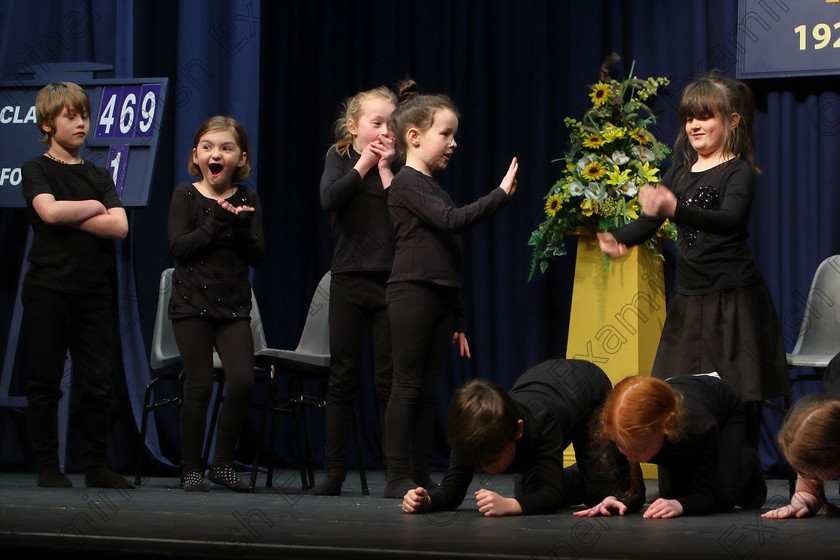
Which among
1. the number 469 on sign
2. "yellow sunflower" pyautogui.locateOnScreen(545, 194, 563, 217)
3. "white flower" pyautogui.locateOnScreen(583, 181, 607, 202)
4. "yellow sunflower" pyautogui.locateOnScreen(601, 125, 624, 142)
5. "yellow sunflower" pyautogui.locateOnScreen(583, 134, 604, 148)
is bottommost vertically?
"yellow sunflower" pyautogui.locateOnScreen(545, 194, 563, 217)

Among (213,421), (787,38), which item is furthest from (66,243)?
(787,38)

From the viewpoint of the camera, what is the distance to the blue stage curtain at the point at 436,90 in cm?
437

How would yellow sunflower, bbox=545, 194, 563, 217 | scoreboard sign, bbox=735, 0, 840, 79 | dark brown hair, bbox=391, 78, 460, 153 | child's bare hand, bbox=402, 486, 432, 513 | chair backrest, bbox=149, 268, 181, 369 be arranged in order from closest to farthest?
1. child's bare hand, bbox=402, 486, 432, 513
2. dark brown hair, bbox=391, 78, 460, 153
3. chair backrest, bbox=149, 268, 181, 369
4. yellow sunflower, bbox=545, 194, 563, 217
5. scoreboard sign, bbox=735, 0, 840, 79

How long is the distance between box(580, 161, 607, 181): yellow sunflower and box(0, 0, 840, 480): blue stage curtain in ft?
1.80

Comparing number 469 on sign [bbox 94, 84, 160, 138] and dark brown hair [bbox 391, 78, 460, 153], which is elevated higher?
number 469 on sign [bbox 94, 84, 160, 138]

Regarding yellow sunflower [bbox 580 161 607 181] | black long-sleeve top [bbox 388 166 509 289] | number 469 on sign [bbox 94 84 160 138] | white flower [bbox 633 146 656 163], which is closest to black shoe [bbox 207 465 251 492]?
black long-sleeve top [bbox 388 166 509 289]

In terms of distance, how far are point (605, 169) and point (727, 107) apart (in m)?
1.28

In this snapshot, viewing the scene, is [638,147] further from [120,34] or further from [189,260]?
[120,34]

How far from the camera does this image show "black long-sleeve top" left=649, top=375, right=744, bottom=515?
7.11ft

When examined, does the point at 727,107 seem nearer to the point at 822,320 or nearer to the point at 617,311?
the point at 822,320

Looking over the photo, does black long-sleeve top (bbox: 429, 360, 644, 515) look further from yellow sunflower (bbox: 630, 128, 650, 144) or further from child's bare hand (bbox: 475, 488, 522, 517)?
yellow sunflower (bbox: 630, 128, 650, 144)

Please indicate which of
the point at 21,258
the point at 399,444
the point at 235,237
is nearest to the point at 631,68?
the point at 235,237

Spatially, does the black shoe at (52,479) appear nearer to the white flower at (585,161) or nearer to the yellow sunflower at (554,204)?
the yellow sunflower at (554,204)

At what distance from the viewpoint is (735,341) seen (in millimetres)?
2625
